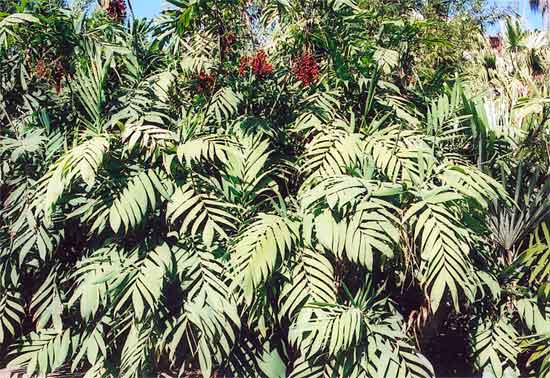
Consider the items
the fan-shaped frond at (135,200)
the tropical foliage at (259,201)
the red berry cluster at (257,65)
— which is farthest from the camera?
the red berry cluster at (257,65)

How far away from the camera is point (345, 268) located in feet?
11.5

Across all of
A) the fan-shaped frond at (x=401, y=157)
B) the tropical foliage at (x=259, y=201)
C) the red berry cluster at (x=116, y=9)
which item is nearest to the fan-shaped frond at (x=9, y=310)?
the tropical foliage at (x=259, y=201)

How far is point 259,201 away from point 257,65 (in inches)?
35.2

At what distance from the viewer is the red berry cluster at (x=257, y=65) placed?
12.3ft

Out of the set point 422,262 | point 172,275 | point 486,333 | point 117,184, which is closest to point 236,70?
point 117,184

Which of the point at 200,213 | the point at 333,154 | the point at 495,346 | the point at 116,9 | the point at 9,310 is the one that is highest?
the point at 116,9

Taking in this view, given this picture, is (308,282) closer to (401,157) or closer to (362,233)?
(362,233)

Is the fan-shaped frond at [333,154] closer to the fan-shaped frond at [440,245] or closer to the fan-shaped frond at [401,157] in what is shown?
the fan-shaped frond at [401,157]

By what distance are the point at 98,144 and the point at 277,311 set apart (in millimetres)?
1470

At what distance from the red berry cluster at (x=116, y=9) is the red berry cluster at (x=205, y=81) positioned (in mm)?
800

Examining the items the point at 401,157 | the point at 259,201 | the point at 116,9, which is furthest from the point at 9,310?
the point at 401,157

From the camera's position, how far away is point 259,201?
390 cm

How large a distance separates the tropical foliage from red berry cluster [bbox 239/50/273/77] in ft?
0.05

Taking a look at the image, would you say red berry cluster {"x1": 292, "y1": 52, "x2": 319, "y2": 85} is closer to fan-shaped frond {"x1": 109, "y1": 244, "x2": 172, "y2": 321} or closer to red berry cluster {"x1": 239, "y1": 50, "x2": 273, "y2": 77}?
red berry cluster {"x1": 239, "y1": 50, "x2": 273, "y2": 77}
